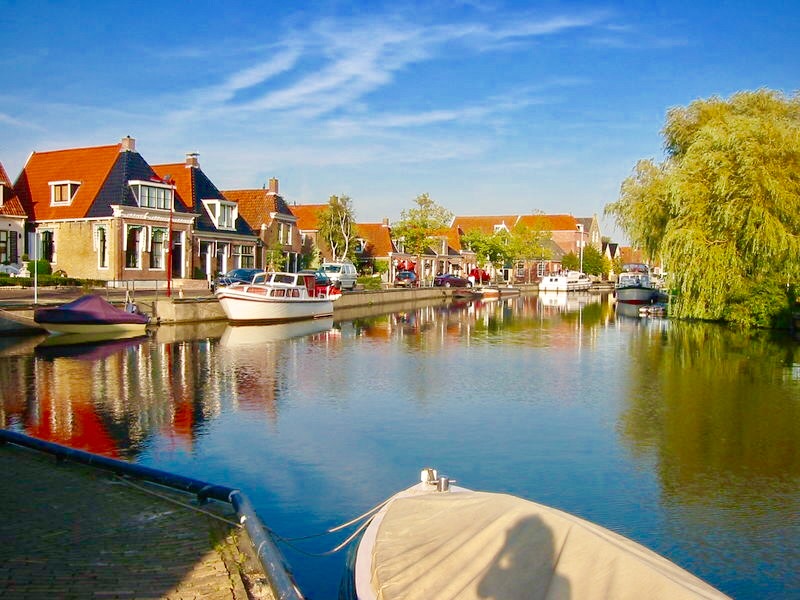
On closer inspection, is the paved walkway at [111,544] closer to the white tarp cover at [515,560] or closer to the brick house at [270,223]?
the white tarp cover at [515,560]

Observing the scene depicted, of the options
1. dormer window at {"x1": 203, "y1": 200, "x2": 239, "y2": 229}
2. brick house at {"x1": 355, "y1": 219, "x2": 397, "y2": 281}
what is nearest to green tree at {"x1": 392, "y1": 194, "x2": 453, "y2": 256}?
brick house at {"x1": 355, "y1": 219, "x2": 397, "y2": 281}

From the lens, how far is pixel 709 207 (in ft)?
115

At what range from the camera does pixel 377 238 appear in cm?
8094

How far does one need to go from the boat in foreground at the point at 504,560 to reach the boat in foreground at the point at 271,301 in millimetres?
30393

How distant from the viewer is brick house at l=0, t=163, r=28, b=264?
140 feet

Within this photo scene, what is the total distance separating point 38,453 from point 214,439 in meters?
3.55

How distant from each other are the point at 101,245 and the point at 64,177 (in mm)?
7188

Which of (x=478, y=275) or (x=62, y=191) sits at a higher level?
(x=62, y=191)

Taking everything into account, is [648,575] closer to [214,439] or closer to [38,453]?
[38,453]

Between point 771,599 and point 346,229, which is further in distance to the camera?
point 346,229

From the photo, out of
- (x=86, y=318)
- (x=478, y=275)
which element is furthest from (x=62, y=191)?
(x=478, y=275)

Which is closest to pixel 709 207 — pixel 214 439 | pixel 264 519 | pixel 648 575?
pixel 214 439

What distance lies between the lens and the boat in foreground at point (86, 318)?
27.8 meters

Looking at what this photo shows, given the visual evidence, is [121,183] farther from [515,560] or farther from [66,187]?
[515,560]
